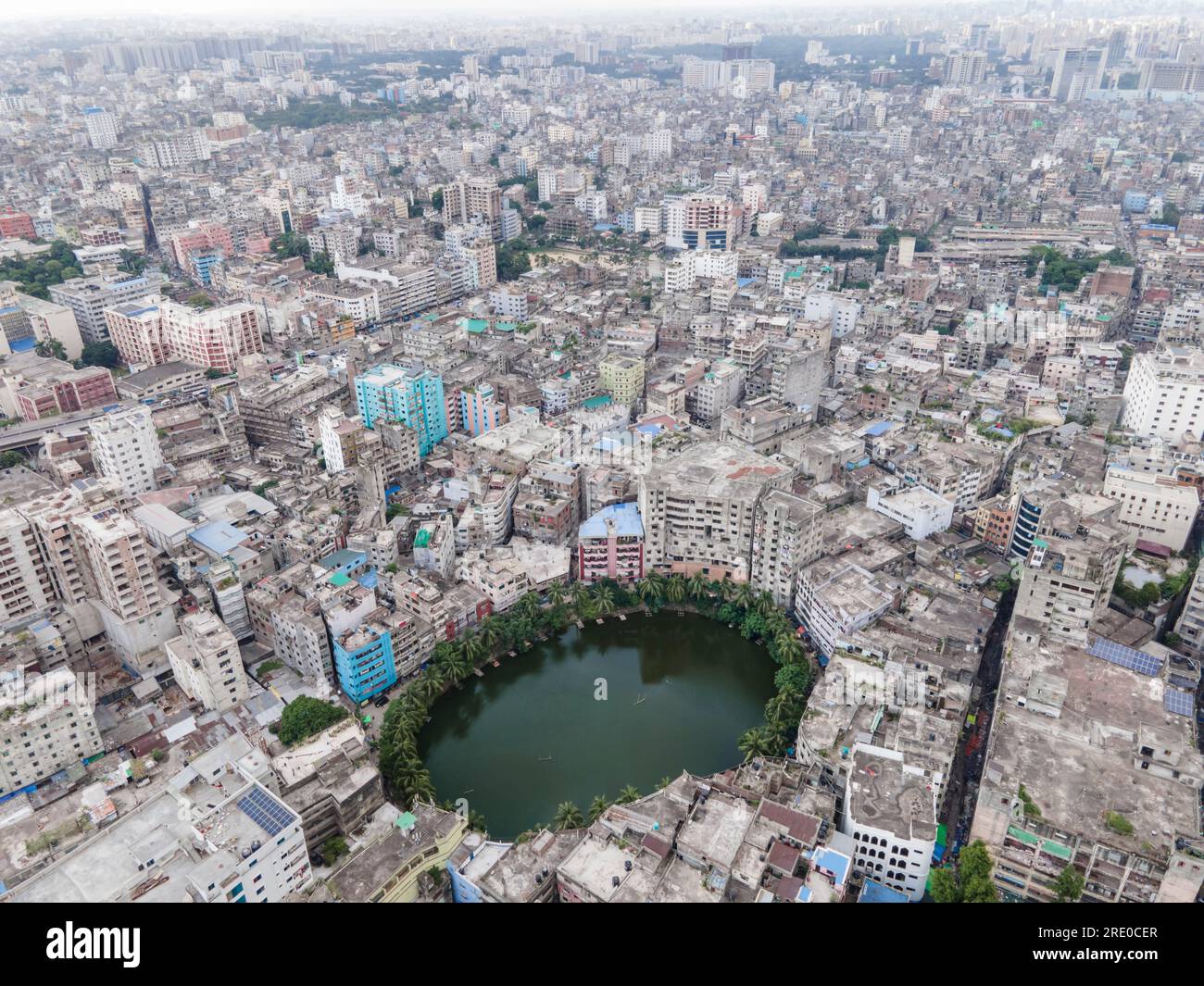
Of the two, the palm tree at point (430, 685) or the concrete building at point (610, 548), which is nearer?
the palm tree at point (430, 685)

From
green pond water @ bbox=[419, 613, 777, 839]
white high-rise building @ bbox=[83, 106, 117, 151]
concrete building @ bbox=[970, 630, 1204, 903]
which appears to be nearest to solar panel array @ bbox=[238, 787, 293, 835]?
green pond water @ bbox=[419, 613, 777, 839]

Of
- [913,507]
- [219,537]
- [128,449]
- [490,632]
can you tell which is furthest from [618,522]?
[128,449]

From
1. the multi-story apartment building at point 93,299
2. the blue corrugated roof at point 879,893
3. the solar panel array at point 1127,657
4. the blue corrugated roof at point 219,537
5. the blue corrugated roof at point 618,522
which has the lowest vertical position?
the blue corrugated roof at point 879,893

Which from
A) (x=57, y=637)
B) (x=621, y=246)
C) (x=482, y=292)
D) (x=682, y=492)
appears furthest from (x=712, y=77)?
(x=57, y=637)

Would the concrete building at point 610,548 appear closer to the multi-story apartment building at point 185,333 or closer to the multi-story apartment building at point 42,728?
the multi-story apartment building at point 42,728

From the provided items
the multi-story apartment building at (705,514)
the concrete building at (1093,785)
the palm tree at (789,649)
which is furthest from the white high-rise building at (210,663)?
the concrete building at (1093,785)

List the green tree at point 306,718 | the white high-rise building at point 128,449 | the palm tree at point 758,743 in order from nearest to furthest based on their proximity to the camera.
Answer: the green tree at point 306,718
the palm tree at point 758,743
the white high-rise building at point 128,449

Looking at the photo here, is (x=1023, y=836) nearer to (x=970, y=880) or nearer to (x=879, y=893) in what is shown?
(x=970, y=880)
